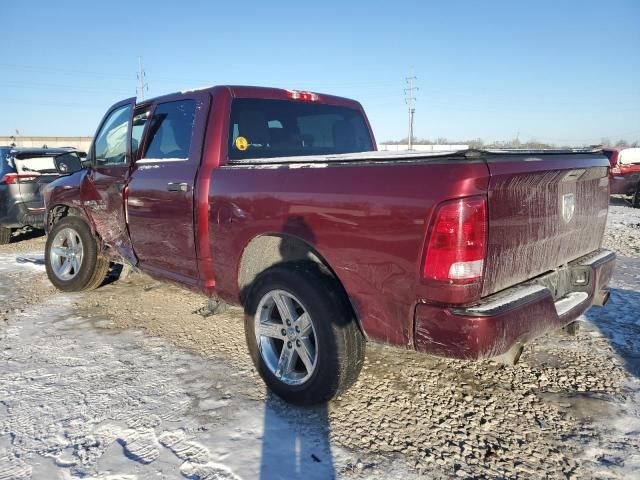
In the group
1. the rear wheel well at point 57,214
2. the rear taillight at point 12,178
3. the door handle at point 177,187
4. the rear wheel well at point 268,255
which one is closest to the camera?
the rear wheel well at point 268,255

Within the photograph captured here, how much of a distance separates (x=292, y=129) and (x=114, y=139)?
6.36 feet

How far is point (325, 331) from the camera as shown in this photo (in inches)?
99.4

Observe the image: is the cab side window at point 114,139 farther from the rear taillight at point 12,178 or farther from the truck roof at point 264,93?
the rear taillight at point 12,178

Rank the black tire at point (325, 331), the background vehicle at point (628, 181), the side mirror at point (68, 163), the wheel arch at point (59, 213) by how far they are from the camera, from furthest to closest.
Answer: the background vehicle at point (628, 181) → the wheel arch at point (59, 213) → the side mirror at point (68, 163) → the black tire at point (325, 331)

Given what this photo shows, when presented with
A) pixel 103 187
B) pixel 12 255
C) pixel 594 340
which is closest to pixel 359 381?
pixel 594 340

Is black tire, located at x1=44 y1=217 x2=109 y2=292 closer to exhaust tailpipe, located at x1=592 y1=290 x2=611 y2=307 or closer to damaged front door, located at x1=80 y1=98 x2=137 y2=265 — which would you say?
damaged front door, located at x1=80 y1=98 x2=137 y2=265

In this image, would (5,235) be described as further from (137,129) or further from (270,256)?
(270,256)

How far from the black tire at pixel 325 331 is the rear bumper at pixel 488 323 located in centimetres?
44

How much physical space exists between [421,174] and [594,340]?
2561 millimetres

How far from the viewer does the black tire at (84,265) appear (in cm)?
498

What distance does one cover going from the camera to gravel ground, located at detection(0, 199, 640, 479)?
2260 mm

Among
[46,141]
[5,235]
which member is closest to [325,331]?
[5,235]

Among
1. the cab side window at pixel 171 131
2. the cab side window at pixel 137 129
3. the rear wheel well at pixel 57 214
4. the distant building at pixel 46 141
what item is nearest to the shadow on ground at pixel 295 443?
the cab side window at pixel 171 131

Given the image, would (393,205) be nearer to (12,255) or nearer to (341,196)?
(341,196)
